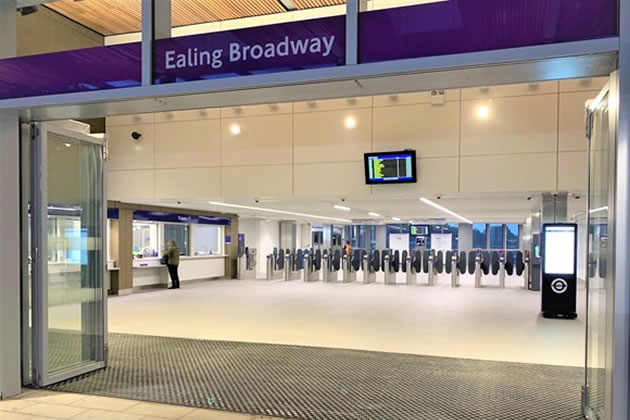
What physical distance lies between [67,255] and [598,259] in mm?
4549

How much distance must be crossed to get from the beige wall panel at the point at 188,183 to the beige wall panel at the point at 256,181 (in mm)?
195

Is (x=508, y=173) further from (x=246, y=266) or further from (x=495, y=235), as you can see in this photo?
(x=495, y=235)

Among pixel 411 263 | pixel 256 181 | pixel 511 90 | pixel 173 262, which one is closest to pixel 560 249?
pixel 511 90

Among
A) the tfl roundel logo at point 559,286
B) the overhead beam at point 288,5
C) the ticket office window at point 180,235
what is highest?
the overhead beam at point 288,5

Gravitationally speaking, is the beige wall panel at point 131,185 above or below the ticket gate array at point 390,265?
above

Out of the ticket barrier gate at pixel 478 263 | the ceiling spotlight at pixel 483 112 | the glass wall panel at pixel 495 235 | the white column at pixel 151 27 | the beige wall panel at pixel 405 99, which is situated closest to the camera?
the white column at pixel 151 27

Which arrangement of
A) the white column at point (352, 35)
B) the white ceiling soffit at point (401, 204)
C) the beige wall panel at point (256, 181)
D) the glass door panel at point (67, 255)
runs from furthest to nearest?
the white ceiling soffit at point (401, 204) → the beige wall panel at point (256, 181) → the glass door panel at point (67, 255) → the white column at point (352, 35)

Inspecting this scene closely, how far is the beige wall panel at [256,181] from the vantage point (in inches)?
368

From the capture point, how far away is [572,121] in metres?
7.78

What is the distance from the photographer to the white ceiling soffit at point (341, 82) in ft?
9.16

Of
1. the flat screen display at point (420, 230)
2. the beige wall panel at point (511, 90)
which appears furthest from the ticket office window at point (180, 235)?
the flat screen display at point (420, 230)

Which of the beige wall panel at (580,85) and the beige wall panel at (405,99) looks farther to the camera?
the beige wall panel at (405,99)

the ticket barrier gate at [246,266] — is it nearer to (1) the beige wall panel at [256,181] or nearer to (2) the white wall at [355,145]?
(2) the white wall at [355,145]

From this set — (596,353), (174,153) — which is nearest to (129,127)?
(174,153)
